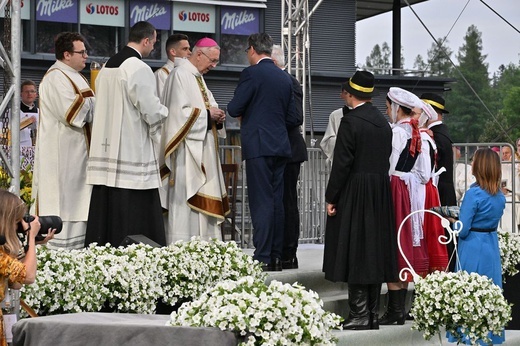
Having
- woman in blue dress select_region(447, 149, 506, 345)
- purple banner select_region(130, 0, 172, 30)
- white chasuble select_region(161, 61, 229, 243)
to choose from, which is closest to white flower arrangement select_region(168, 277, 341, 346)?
woman in blue dress select_region(447, 149, 506, 345)

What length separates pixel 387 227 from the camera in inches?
356

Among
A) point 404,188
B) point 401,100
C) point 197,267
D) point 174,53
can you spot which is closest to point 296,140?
point 174,53

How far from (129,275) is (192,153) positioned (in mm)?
2630

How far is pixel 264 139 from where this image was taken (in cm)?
1015

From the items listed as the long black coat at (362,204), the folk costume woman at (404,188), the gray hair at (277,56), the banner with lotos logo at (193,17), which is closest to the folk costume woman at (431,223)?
the folk costume woman at (404,188)

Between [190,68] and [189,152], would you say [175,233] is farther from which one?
[190,68]

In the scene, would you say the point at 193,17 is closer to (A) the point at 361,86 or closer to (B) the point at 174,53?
(B) the point at 174,53

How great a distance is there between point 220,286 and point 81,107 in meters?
4.32

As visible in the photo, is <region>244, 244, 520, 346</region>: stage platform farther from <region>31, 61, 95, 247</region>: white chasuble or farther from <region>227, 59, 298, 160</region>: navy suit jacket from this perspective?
<region>31, 61, 95, 247</region>: white chasuble

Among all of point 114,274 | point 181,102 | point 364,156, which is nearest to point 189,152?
point 181,102

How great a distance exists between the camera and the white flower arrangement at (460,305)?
7.92 meters

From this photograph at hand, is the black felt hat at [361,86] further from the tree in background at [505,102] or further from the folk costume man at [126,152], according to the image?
the tree in background at [505,102]

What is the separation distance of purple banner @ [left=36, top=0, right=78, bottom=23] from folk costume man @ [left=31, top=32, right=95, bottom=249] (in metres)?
Answer: 18.0

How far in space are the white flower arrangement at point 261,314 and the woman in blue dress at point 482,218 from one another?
3.23 m
